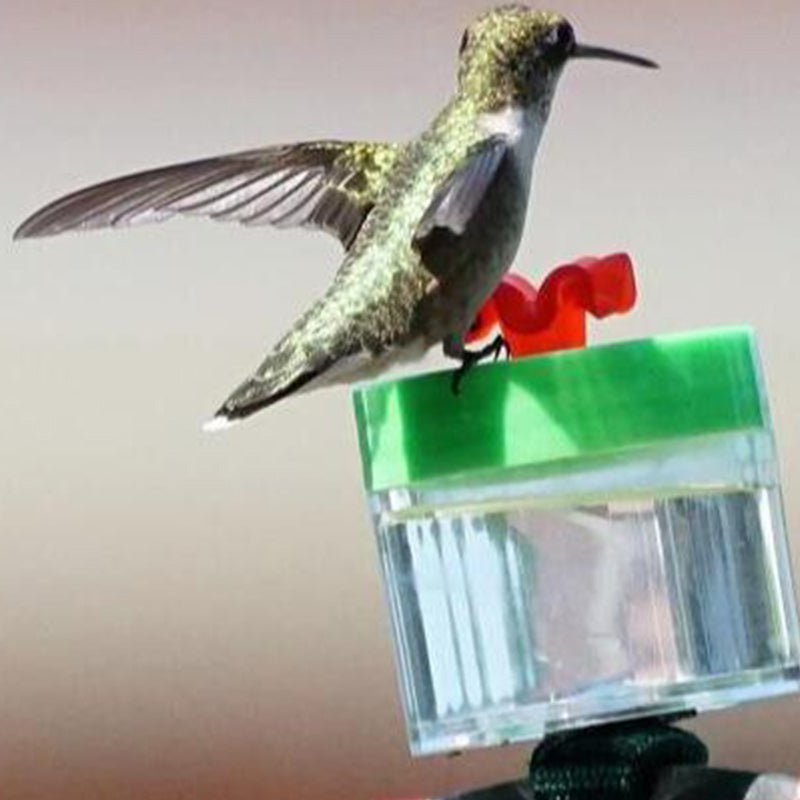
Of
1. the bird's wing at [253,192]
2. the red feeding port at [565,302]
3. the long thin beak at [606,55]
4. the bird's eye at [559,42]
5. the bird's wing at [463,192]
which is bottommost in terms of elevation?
the red feeding port at [565,302]

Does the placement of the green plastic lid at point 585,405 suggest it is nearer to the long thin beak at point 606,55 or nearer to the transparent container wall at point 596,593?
the transparent container wall at point 596,593

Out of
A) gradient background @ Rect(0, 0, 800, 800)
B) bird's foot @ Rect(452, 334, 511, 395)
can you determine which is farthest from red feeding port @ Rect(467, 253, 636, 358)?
gradient background @ Rect(0, 0, 800, 800)

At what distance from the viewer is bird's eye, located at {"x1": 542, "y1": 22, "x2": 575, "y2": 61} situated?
1.17 m

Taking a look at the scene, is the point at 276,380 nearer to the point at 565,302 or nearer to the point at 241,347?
the point at 565,302

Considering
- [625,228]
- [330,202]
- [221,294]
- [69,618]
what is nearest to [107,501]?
[69,618]

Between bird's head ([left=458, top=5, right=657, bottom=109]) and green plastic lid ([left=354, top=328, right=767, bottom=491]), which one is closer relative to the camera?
green plastic lid ([left=354, top=328, right=767, bottom=491])

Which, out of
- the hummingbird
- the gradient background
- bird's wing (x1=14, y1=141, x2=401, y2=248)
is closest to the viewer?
the hummingbird

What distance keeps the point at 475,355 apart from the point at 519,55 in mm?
188

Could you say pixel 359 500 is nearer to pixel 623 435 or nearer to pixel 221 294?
pixel 221 294

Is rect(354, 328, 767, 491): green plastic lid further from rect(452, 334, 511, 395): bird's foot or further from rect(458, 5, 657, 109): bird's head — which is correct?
rect(458, 5, 657, 109): bird's head

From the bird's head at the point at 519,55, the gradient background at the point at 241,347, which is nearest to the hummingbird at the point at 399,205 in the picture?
the bird's head at the point at 519,55

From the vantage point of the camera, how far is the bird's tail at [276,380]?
3.82 ft

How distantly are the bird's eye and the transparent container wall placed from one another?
234 mm

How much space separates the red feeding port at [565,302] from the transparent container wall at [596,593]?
0.23ft
